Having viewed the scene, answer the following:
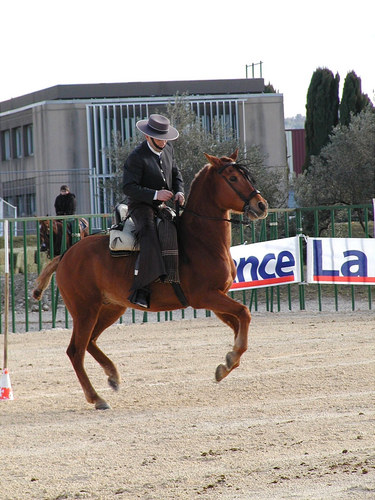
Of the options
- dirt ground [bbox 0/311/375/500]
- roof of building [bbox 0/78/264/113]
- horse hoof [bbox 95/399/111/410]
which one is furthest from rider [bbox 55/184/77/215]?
roof of building [bbox 0/78/264/113]

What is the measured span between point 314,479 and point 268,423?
1.89m

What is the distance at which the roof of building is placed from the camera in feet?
141

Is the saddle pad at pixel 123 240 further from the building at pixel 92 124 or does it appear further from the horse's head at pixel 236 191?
the building at pixel 92 124

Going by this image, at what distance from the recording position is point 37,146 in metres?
42.5

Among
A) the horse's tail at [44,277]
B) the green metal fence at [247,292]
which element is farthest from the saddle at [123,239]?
the green metal fence at [247,292]

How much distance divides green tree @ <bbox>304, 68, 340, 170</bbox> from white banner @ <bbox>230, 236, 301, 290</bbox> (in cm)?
3067

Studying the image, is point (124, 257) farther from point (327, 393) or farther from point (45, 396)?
point (327, 393)

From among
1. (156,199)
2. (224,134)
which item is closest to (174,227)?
(156,199)

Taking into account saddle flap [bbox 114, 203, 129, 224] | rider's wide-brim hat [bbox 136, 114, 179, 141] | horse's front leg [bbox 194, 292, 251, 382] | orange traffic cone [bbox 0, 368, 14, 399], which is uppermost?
rider's wide-brim hat [bbox 136, 114, 179, 141]

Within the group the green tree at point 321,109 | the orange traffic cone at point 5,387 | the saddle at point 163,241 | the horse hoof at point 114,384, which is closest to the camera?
the saddle at point 163,241

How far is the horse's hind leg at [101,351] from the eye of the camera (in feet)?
31.2

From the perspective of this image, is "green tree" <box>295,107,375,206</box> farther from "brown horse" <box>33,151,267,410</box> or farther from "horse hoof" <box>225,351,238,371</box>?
"horse hoof" <box>225,351,238,371</box>

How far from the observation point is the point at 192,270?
355 inches

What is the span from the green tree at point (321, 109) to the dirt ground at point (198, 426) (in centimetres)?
3504
